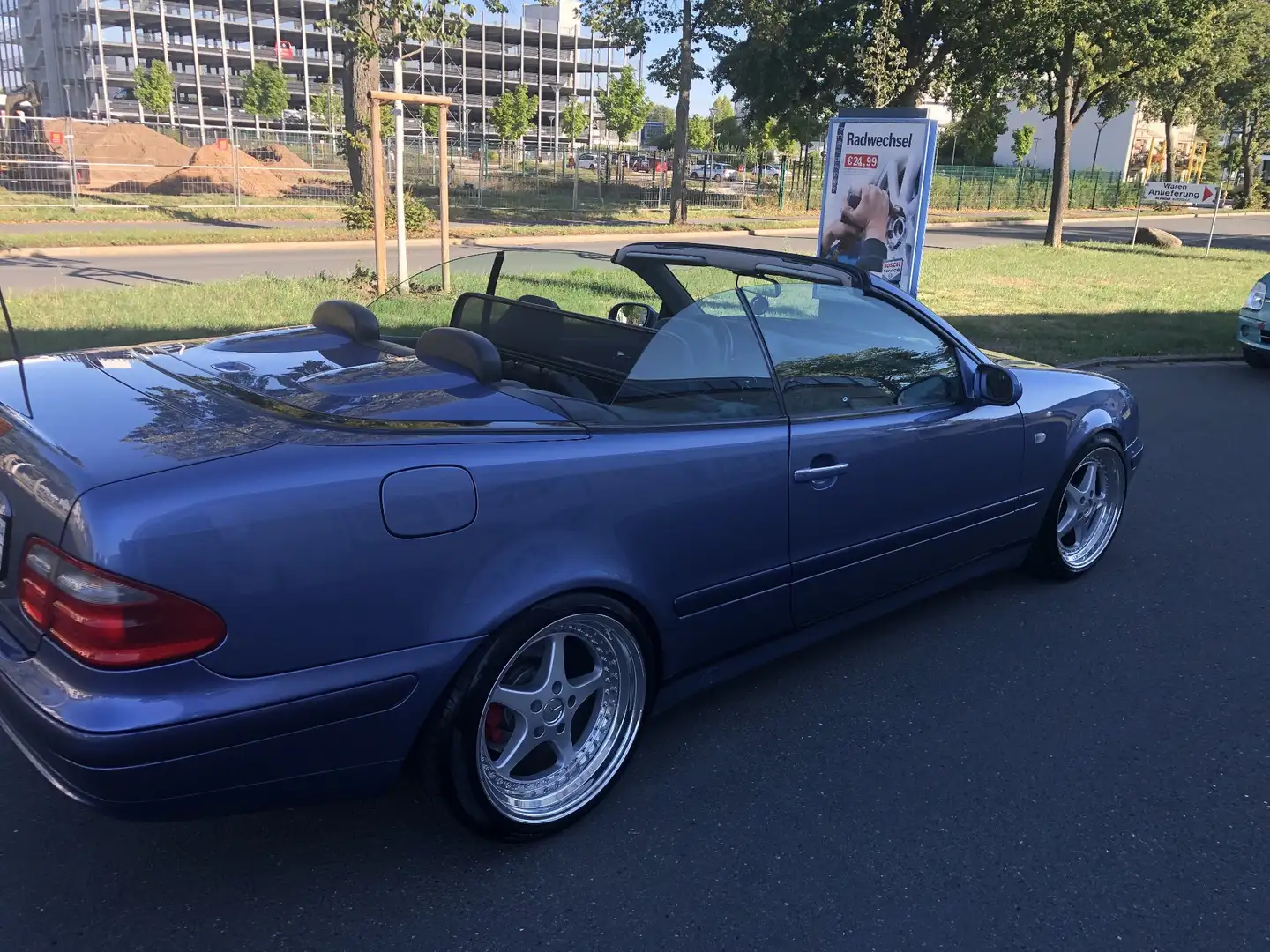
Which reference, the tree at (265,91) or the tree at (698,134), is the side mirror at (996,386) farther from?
the tree at (265,91)

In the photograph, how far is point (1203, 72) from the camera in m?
40.6

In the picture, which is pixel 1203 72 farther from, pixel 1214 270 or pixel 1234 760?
pixel 1234 760

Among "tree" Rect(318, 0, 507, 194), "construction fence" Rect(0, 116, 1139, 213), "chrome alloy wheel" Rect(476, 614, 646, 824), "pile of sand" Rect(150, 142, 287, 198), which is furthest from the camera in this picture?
"pile of sand" Rect(150, 142, 287, 198)

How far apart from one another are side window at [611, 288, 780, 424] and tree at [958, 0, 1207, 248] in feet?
68.0

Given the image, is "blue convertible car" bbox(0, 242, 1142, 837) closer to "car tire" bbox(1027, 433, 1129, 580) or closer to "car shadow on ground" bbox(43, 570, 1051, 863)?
"car shadow on ground" bbox(43, 570, 1051, 863)

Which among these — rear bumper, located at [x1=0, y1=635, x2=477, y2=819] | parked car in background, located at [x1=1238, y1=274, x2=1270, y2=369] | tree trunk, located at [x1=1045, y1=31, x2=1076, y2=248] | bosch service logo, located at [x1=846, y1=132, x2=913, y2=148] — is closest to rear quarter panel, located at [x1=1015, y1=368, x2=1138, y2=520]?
rear bumper, located at [x1=0, y1=635, x2=477, y2=819]


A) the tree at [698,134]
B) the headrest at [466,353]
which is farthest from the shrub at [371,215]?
the tree at [698,134]

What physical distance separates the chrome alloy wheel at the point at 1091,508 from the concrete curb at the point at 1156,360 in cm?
525

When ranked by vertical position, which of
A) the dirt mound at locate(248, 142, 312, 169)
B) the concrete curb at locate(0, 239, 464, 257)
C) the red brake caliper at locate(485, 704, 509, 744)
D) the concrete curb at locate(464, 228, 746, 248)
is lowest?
the red brake caliper at locate(485, 704, 509, 744)

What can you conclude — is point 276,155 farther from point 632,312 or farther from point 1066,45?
point 632,312

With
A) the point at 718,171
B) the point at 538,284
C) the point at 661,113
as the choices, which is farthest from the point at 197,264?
the point at 661,113

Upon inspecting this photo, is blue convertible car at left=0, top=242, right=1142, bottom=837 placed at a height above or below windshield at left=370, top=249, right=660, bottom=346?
below

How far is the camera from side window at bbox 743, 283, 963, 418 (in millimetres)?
3277

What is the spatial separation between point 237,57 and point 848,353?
8778 centimetres
